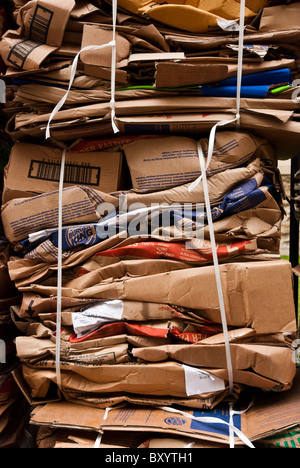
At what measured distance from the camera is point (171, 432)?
877 millimetres

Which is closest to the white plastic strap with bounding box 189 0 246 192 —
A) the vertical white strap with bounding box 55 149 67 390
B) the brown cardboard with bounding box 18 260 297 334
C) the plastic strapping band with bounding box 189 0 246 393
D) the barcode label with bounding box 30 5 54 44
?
the plastic strapping band with bounding box 189 0 246 393

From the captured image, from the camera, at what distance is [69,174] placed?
3.66ft

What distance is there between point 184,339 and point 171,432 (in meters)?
0.22

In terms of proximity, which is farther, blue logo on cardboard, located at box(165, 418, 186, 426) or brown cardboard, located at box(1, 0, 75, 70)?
brown cardboard, located at box(1, 0, 75, 70)

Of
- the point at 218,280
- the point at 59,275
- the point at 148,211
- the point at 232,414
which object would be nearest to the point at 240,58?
the point at 148,211

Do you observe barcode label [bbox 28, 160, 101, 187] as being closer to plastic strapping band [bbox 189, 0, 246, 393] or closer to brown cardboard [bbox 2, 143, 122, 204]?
brown cardboard [bbox 2, 143, 122, 204]

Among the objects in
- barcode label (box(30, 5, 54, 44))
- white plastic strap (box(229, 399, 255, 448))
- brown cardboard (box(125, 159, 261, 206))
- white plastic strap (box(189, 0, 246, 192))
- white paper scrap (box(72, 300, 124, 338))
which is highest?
barcode label (box(30, 5, 54, 44))

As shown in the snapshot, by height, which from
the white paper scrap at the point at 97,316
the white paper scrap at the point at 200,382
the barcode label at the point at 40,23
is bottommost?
the white paper scrap at the point at 200,382

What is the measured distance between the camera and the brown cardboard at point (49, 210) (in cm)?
107

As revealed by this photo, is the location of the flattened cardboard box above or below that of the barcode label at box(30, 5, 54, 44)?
below

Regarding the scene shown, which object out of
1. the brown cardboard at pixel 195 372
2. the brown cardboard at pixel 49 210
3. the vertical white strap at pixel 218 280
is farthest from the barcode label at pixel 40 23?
the brown cardboard at pixel 195 372

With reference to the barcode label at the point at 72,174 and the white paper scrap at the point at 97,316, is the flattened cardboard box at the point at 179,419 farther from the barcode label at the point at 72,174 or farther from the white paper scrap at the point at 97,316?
the barcode label at the point at 72,174

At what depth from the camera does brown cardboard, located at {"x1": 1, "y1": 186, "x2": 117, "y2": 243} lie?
1065 millimetres

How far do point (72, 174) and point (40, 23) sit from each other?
427 mm
